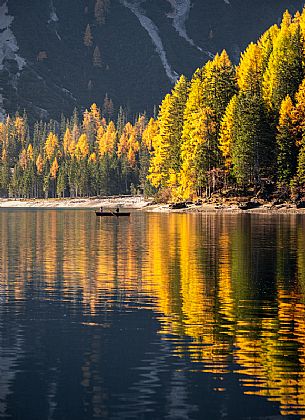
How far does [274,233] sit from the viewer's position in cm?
6381

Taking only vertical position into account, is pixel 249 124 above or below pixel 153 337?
above

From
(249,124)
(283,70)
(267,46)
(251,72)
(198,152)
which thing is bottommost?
(198,152)

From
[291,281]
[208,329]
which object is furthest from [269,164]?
[208,329]

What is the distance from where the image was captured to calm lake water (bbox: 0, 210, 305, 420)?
17.4 m

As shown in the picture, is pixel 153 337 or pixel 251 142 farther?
pixel 251 142

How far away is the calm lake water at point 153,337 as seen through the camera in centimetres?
1739

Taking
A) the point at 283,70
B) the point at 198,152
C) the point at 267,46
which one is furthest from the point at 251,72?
the point at 198,152

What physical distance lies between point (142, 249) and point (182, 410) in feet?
→ 116

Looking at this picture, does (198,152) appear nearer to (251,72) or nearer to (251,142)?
(251,142)

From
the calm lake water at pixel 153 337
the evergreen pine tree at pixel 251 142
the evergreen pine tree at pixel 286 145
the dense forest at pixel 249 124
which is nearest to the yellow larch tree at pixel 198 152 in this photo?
the dense forest at pixel 249 124

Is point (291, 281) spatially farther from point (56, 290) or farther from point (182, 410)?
point (182, 410)

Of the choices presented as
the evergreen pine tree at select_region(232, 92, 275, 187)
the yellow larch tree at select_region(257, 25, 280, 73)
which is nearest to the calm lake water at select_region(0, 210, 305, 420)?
the evergreen pine tree at select_region(232, 92, 275, 187)

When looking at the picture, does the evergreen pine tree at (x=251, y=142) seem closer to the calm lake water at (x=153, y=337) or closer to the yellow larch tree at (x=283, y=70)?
the yellow larch tree at (x=283, y=70)

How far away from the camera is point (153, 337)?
23.3 m
